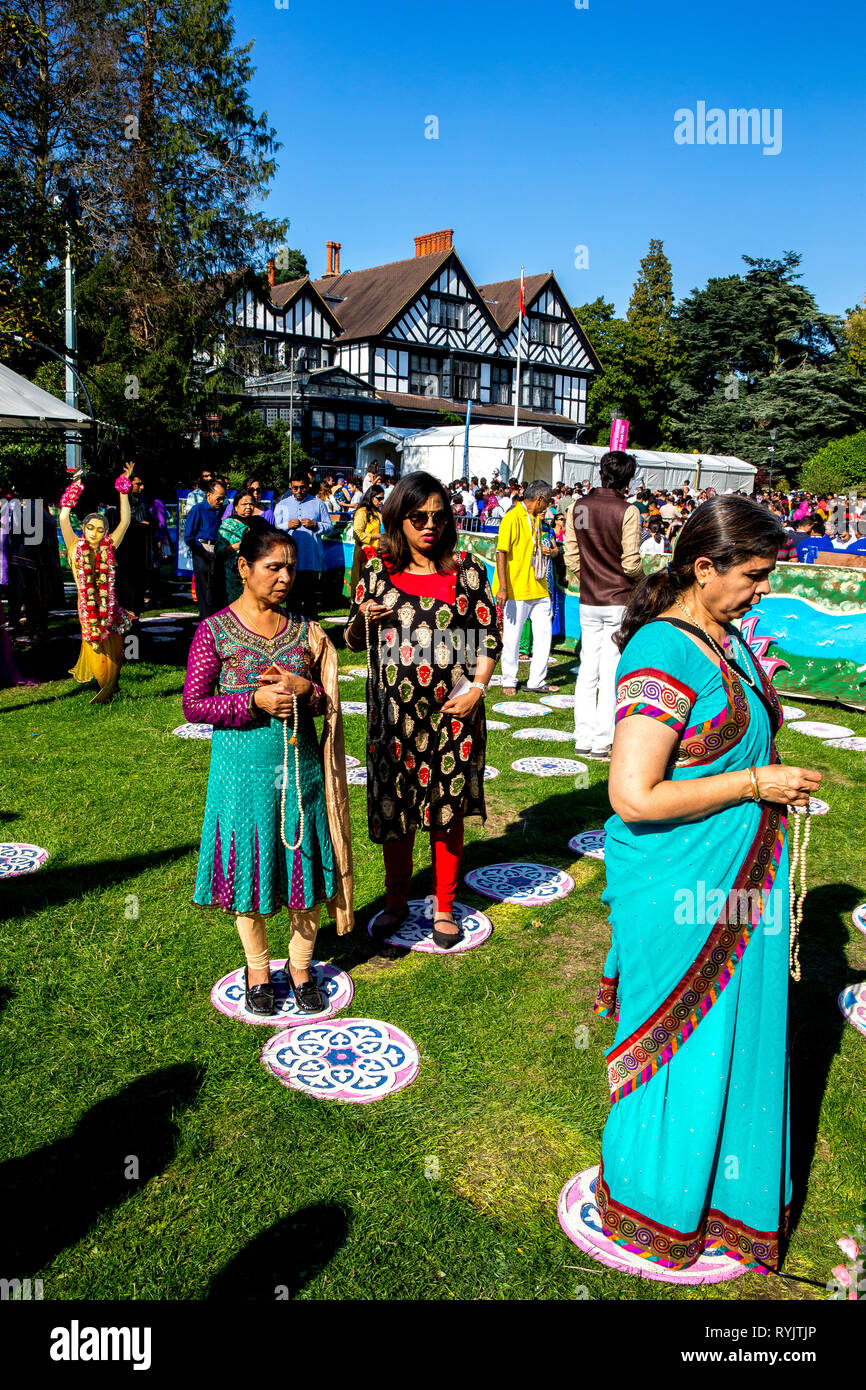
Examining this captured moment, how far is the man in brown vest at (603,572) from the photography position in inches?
259

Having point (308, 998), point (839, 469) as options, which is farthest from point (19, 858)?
point (839, 469)

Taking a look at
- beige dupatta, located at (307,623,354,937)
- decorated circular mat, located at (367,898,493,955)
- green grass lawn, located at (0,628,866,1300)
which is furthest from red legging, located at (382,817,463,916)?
beige dupatta, located at (307,623,354,937)

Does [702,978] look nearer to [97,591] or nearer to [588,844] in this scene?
[588,844]

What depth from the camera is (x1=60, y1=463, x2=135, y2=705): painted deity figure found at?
820cm

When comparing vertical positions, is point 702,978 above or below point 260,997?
above

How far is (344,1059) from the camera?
330 cm

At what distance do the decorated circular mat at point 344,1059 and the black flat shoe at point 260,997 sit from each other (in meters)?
0.12

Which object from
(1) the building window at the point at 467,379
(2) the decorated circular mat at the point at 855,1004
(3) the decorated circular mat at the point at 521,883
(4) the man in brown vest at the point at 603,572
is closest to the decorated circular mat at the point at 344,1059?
(3) the decorated circular mat at the point at 521,883

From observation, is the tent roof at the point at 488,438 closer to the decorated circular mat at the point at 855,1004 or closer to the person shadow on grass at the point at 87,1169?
the decorated circular mat at the point at 855,1004

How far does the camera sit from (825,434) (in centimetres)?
4831

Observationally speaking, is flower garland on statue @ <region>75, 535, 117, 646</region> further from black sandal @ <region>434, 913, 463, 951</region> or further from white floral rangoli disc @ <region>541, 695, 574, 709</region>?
black sandal @ <region>434, 913, 463, 951</region>

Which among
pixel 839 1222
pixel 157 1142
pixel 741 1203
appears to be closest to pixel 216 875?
pixel 157 1142

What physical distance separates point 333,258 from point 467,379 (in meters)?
17.0
